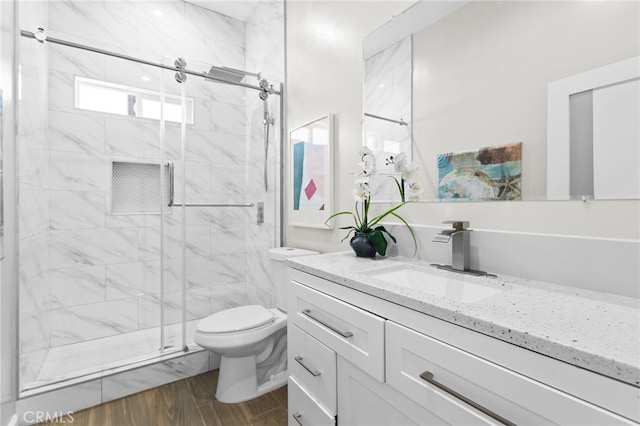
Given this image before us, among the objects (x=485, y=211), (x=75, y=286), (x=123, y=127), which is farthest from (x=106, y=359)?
(x=485, y=211)

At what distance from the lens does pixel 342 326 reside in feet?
3.39

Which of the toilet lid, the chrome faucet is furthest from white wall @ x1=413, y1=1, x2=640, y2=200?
the toilet lid

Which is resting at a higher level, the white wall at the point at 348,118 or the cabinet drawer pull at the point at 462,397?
the white wall at the point at 348,118

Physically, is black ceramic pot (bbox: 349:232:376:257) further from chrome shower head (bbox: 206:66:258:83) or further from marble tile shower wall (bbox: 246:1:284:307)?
chrome shower head (bbox: 206:66:258:83)

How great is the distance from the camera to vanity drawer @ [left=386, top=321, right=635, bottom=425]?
519mm

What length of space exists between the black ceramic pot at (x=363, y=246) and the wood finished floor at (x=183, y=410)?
103 cm

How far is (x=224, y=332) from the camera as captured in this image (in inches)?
68.5

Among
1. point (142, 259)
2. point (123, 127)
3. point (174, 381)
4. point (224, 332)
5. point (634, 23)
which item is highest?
point (123, 127)

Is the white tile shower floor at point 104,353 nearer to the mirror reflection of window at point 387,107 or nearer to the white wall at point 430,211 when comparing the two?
the white wall at point 430,211

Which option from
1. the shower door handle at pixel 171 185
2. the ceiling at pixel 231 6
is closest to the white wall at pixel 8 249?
the shower door handle at pixel 171 185

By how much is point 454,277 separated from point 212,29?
10.0 feet

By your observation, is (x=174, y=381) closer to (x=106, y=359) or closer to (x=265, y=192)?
(x=106, y=359)

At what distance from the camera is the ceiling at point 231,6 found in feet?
9.09

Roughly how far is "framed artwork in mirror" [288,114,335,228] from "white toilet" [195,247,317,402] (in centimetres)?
26
